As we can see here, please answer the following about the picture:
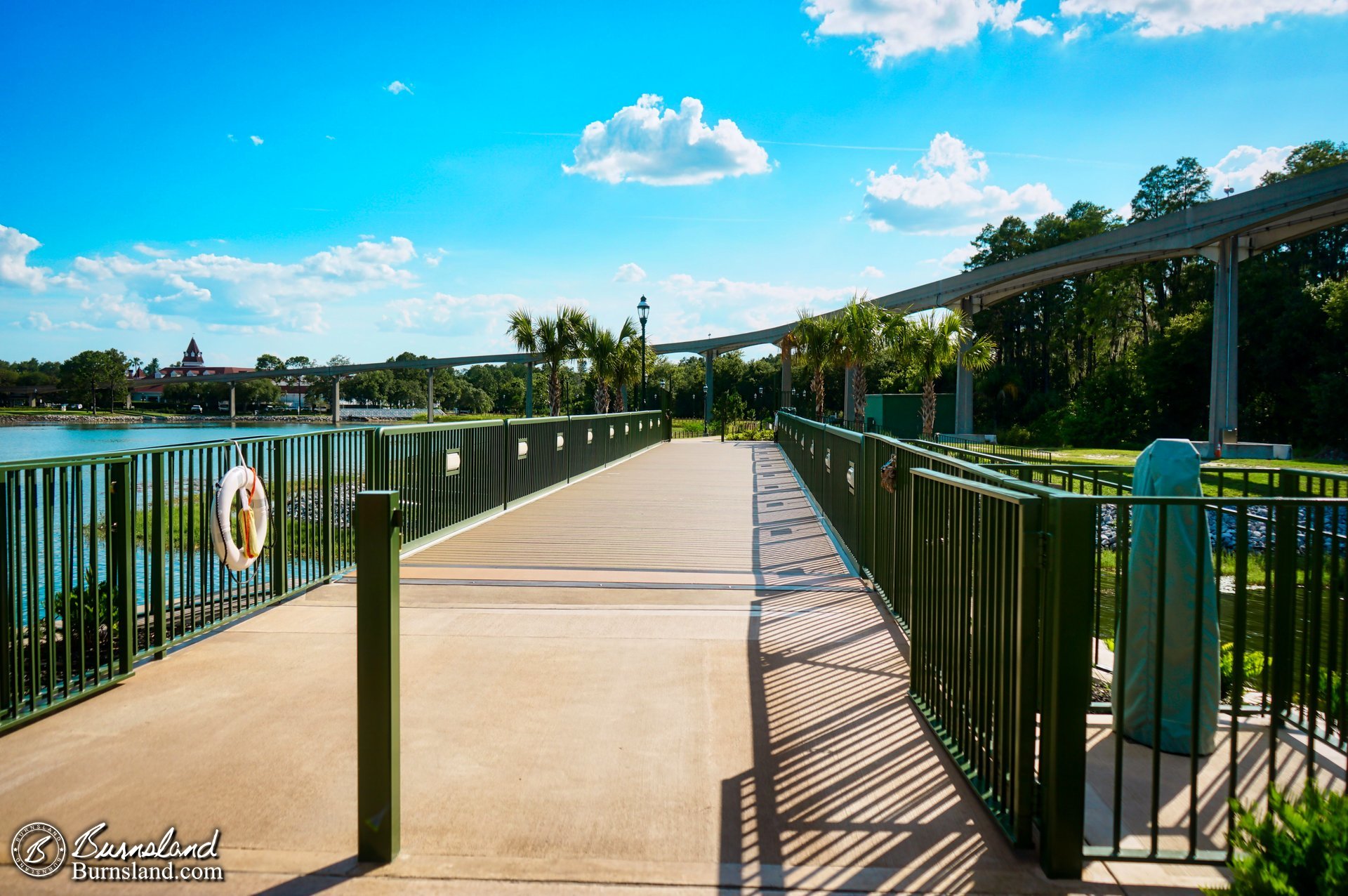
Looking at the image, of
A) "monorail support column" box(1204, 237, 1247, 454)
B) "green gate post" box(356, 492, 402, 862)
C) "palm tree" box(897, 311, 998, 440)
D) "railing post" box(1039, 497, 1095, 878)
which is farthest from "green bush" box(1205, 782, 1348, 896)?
"monorail support column" box(1204, 237, 1247, 454)

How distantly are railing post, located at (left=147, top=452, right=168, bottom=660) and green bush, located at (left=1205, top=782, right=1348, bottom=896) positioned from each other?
501 cm

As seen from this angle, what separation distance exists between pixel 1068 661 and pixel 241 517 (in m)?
4.92

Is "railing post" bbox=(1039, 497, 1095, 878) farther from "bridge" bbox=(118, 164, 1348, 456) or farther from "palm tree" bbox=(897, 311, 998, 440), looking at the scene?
"bridge" bbox=(118, 164, 1348, 456)

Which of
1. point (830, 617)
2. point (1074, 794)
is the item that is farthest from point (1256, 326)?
point (1074, 794)

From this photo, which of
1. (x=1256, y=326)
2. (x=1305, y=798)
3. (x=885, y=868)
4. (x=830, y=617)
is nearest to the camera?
(x=1305, y=798)

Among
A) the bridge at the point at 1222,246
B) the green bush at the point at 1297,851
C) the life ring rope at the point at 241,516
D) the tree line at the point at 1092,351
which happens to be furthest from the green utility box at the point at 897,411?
the green bush at the point at 1297,851

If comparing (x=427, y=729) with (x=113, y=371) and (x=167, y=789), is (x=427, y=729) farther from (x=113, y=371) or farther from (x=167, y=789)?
(x=113, y=371)

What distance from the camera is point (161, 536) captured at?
189 inches

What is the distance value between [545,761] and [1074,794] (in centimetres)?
202

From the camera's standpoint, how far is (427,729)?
3896 mm

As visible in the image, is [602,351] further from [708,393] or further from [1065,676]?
Answer: [1065,676]

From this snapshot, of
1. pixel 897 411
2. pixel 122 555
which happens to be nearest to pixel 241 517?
pixel 122 555
